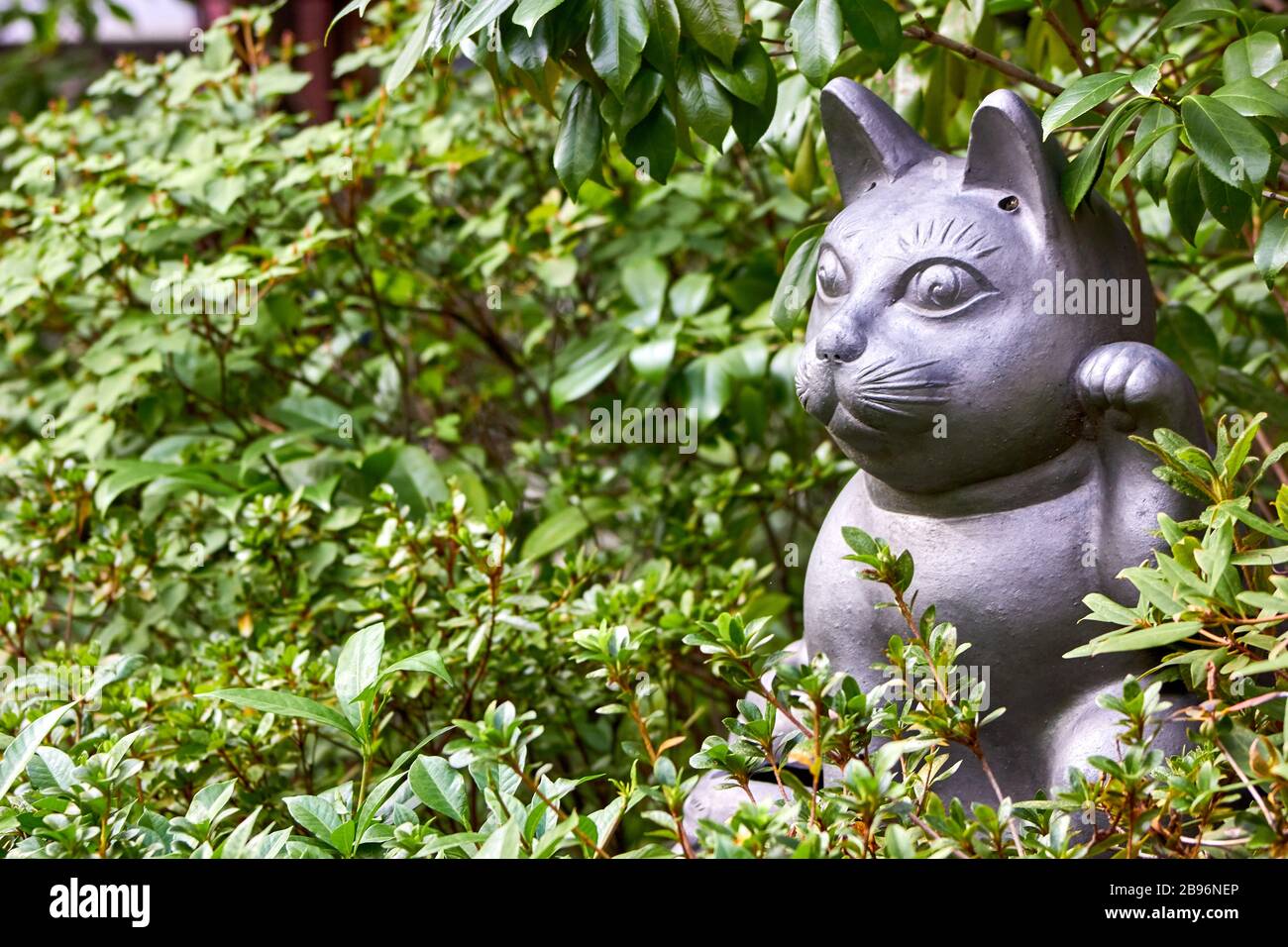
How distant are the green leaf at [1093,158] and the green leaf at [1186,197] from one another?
Result: 11 cm

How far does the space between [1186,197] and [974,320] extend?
0.36 metres

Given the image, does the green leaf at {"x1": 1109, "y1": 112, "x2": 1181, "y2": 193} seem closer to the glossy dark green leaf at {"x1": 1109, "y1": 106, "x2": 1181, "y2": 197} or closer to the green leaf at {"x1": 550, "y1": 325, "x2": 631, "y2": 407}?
the glossy dark green leaf at {"x1": 1109, "y1": 106, "x2": 1181, "y2": 197}

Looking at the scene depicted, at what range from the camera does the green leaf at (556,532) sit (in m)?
2.78

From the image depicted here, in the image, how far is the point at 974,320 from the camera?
170 cm

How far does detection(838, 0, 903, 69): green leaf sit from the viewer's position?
181 centimetres

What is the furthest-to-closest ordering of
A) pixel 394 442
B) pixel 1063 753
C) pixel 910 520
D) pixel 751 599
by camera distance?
pixel 394 442 → pixel 751 599 → pixel 910 520 → pixel 1063 753

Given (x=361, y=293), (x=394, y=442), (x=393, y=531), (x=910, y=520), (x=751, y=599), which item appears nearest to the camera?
(x=910, y=520)

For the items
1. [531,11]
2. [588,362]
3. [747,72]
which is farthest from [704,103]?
[588,362]

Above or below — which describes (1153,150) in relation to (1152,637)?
above

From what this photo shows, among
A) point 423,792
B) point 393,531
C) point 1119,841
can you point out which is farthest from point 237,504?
point 1119,841

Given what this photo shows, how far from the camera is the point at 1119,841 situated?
1.36m

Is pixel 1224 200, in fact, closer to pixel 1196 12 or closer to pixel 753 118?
pixel 1196 12
